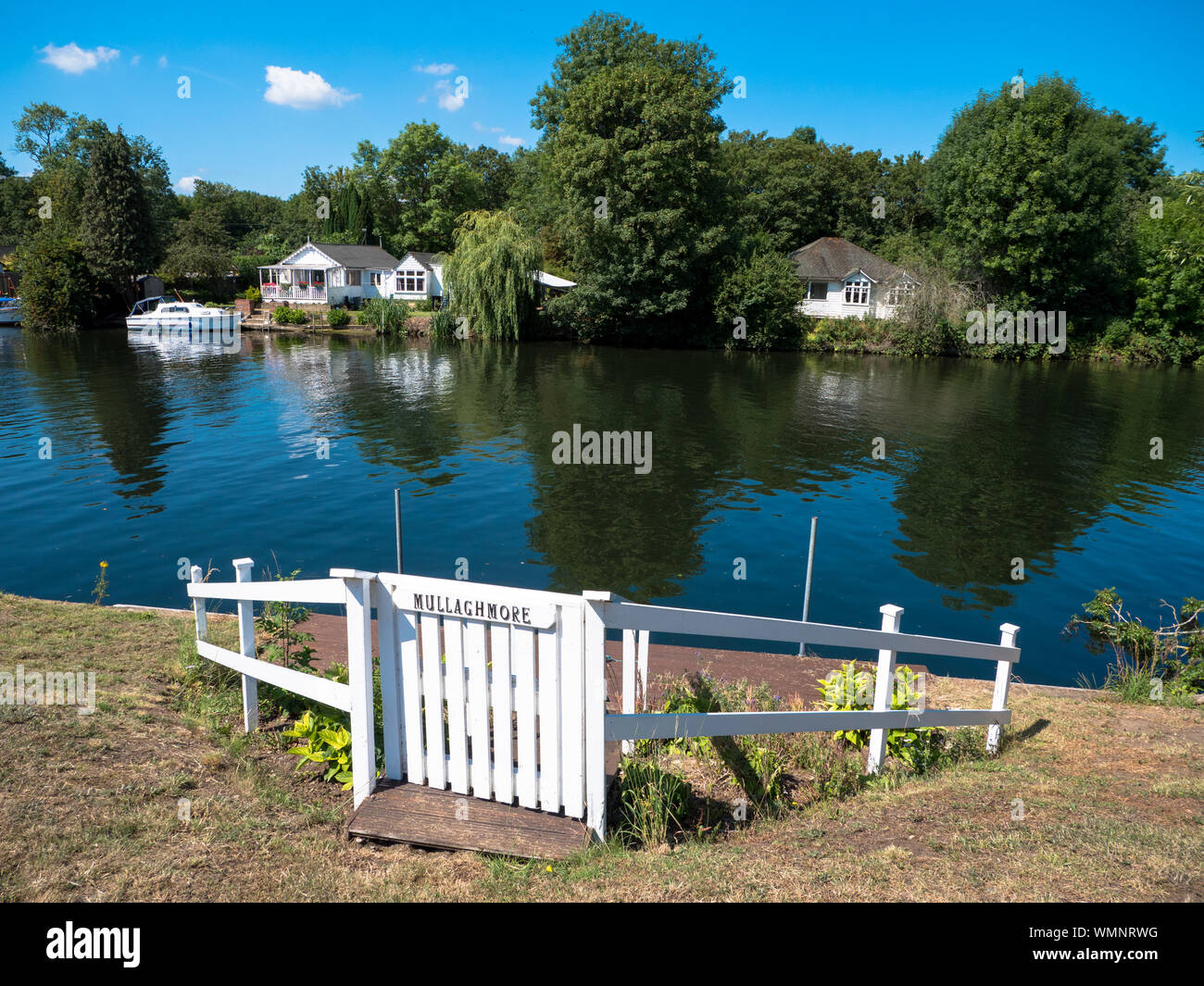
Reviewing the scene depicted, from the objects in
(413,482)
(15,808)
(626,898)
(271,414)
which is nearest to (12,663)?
(15,808)

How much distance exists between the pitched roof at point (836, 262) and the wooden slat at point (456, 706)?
177 ft

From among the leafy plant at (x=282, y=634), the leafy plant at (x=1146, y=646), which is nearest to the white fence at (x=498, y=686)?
the leafy plant at (x=282, y=634)

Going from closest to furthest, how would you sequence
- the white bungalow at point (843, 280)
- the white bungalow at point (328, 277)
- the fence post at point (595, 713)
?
the fence post at point (595, 713), the white bungalow at point (843, 280), the white bungalow at point (328, 277)

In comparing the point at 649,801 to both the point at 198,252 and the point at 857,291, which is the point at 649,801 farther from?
the point at 198,252

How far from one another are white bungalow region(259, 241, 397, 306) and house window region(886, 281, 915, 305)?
36.6 metres

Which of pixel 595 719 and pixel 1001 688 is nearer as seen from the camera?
pixel 595 719

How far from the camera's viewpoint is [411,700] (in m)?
4.74

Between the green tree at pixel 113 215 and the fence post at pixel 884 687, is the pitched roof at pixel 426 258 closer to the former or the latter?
the green tree at pixel 113 215

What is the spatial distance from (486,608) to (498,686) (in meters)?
0.46

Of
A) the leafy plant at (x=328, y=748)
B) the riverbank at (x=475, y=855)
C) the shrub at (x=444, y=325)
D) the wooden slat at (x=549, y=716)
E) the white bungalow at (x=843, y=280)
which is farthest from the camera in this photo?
the white bungalow at (x=843, y=280)

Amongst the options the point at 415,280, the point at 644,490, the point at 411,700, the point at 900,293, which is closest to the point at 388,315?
the point at 415,280

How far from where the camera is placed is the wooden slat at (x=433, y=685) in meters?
4.62

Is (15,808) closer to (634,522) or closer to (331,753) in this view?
(331,753)
